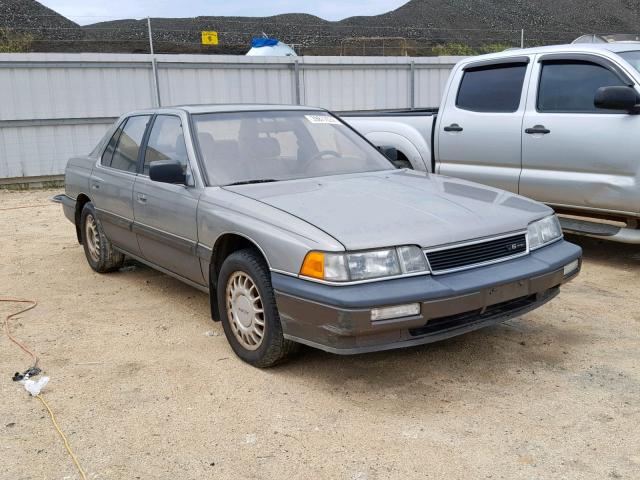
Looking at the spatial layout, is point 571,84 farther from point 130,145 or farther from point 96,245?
point 96,245

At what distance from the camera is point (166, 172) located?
14.0 ft

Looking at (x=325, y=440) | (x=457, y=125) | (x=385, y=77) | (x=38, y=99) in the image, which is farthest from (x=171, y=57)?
(x=325, y=440)

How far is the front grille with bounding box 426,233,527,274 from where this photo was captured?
11.3 feet

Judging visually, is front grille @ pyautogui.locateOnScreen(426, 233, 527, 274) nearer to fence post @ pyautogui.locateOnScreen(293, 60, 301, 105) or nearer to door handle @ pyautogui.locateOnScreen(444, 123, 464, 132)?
door handle @ pyautogui.locateOnScreen(444, 123, 464, 132)

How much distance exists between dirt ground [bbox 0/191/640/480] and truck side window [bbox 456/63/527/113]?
2192 millimetres

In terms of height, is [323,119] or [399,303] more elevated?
[323,119]

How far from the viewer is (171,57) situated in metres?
12.8

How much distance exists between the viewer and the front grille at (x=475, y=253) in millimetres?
3436

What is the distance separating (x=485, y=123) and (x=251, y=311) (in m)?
3.70

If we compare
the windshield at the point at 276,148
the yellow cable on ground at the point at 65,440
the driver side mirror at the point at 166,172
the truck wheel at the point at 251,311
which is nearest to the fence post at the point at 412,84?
the windshield at the point at 276,148

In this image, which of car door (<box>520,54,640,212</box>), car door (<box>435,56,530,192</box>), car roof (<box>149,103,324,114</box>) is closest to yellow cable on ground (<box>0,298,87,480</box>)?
car roof (<box>149,103,324,114</box>)

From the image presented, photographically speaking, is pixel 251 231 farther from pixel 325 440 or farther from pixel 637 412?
pixel 637 412

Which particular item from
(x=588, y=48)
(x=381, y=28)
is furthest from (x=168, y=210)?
(x=381, y=28)

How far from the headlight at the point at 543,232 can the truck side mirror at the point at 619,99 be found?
1.77m
